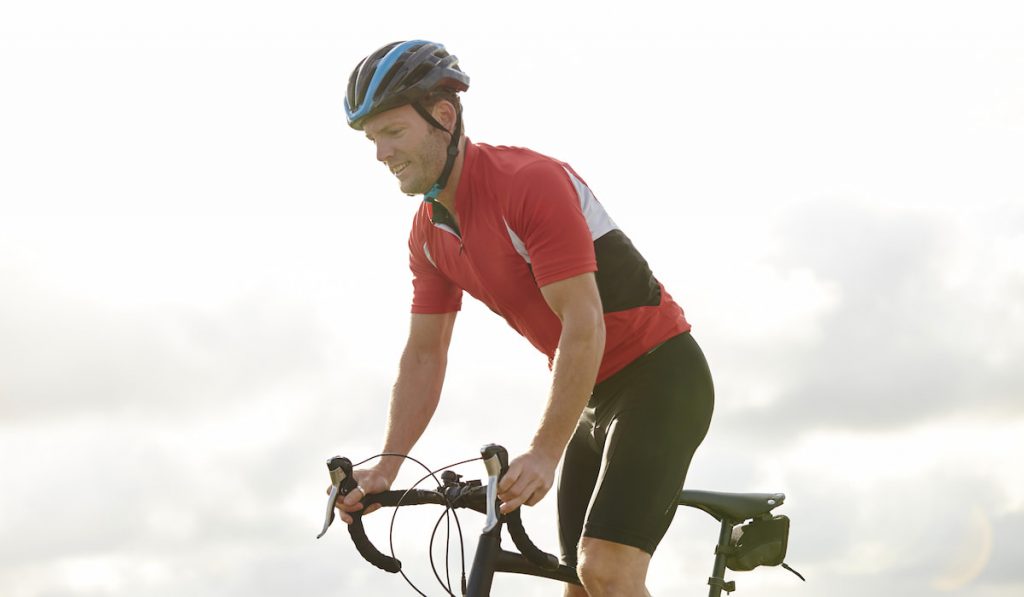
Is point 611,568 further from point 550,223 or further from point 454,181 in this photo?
point 454,181

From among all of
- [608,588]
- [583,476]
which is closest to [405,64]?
[583,476]

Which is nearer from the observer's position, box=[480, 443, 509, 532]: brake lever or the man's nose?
box=[480, 443, 509, 532]: brake lever

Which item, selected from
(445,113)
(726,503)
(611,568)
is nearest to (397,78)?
(445,113)

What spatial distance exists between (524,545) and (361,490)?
0.77 m

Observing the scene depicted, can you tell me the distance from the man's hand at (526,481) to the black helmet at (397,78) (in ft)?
5.64

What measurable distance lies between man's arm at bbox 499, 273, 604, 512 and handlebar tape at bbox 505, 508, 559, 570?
78mm

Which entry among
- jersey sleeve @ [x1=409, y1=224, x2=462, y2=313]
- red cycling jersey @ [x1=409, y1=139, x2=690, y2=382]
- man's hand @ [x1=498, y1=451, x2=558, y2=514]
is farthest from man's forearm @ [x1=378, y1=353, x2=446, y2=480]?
man's hand @ [x1=498, y1=451, x2=558, y2=514]

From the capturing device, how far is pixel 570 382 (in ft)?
15.1

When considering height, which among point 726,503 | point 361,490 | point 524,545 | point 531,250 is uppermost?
point 531,250

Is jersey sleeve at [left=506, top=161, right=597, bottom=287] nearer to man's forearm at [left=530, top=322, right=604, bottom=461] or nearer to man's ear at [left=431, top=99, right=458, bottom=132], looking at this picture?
man's forearm at [left=530, top=322, right=604, bottom=461]

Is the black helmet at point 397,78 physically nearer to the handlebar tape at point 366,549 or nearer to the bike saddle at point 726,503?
the handlebar tape at point 366,549

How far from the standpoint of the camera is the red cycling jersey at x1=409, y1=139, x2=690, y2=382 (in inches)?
199

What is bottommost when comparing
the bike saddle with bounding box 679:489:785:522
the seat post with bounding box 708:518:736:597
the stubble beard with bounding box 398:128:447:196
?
the seat post with bounding box 708:518:736:597

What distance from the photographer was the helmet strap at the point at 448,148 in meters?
5.27
